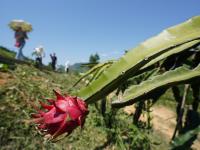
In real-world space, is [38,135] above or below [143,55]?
below

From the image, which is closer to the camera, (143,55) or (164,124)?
(143,55)

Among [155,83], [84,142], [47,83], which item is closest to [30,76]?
[47,83]

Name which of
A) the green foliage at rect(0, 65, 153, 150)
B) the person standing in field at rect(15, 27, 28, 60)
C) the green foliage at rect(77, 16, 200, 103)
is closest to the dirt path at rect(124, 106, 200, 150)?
the green foliage at rect(0, 65, 153, 150)

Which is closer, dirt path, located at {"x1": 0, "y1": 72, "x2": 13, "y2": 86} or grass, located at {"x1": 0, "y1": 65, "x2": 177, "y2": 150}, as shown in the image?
grass, located at {"x1": 0, "y1": 65, "x2": 177, "y2": 150}

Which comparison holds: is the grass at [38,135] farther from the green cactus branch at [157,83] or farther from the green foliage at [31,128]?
the green cactus branch at [157,83]

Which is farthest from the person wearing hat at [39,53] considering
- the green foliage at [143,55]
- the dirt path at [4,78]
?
the green foliage at [143,55]

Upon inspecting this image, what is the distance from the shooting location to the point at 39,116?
1.07m

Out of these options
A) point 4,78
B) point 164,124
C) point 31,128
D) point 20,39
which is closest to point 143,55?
point 31,128

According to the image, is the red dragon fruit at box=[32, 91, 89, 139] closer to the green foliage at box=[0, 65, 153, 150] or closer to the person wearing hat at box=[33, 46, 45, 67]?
the green foliage at box=[0, 65, 153, 150]

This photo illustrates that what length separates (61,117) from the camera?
1.03 m

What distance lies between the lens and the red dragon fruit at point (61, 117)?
1.02 m

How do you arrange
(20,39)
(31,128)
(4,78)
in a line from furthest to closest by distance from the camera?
(20,39) → (4,78) → (31,128)

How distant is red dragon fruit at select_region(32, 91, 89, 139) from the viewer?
102 cm

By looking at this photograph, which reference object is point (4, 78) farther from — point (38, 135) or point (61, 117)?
point (61, 117)
